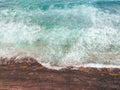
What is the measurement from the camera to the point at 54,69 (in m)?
5.51

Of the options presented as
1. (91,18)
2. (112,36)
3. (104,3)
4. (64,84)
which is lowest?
(64,84)

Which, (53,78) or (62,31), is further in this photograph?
(62,31)

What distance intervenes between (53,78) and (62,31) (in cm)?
256

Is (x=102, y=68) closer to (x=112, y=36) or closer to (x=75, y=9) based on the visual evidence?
(x=112, y=36)

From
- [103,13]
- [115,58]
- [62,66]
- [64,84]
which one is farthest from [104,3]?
[64,84]

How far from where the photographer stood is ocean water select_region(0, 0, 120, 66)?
19.8 ft

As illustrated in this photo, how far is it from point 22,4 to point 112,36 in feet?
16.7

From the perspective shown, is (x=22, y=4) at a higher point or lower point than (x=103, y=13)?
higher

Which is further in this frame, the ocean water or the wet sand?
the ocean water

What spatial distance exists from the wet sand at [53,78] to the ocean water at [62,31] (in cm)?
39

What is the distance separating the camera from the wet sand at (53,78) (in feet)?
16.2

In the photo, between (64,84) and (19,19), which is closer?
(64,84)

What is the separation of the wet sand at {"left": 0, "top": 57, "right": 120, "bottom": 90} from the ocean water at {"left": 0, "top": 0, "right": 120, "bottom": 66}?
15.2 inches

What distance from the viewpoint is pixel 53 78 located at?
5.16 metres
